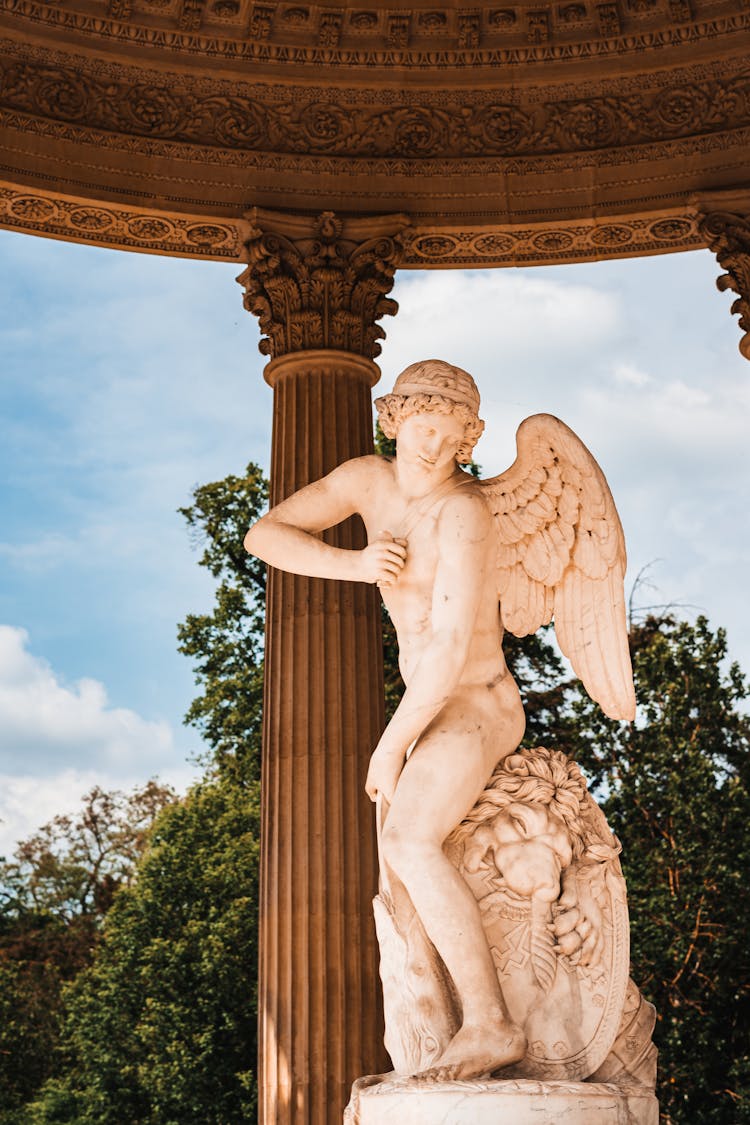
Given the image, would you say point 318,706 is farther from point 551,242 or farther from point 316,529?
point 551,242

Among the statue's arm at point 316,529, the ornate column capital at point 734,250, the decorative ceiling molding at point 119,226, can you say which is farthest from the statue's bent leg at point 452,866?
the decorative ceiling molding at point 119,226

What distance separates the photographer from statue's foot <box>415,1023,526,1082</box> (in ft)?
46.2

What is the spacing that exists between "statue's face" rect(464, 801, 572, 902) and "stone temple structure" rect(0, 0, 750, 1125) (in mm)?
16458

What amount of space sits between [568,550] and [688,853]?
33530 millimetres

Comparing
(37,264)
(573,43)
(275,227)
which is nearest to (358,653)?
(275,227)

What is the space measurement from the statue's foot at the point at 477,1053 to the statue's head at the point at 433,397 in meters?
5.85

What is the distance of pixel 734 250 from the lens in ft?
106

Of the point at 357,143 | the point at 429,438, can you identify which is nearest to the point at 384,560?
the point at 429,438

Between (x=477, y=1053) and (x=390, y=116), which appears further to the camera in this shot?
(x=390, y=116)

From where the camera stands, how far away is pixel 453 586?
626 inches

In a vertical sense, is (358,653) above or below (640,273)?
below

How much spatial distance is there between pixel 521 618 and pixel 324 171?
64.4 feet

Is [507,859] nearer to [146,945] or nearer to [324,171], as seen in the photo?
[324,171]

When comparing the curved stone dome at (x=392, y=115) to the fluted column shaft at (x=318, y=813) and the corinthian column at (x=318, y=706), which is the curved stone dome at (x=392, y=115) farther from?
the fluted column shaft at (x=318, y=813)
